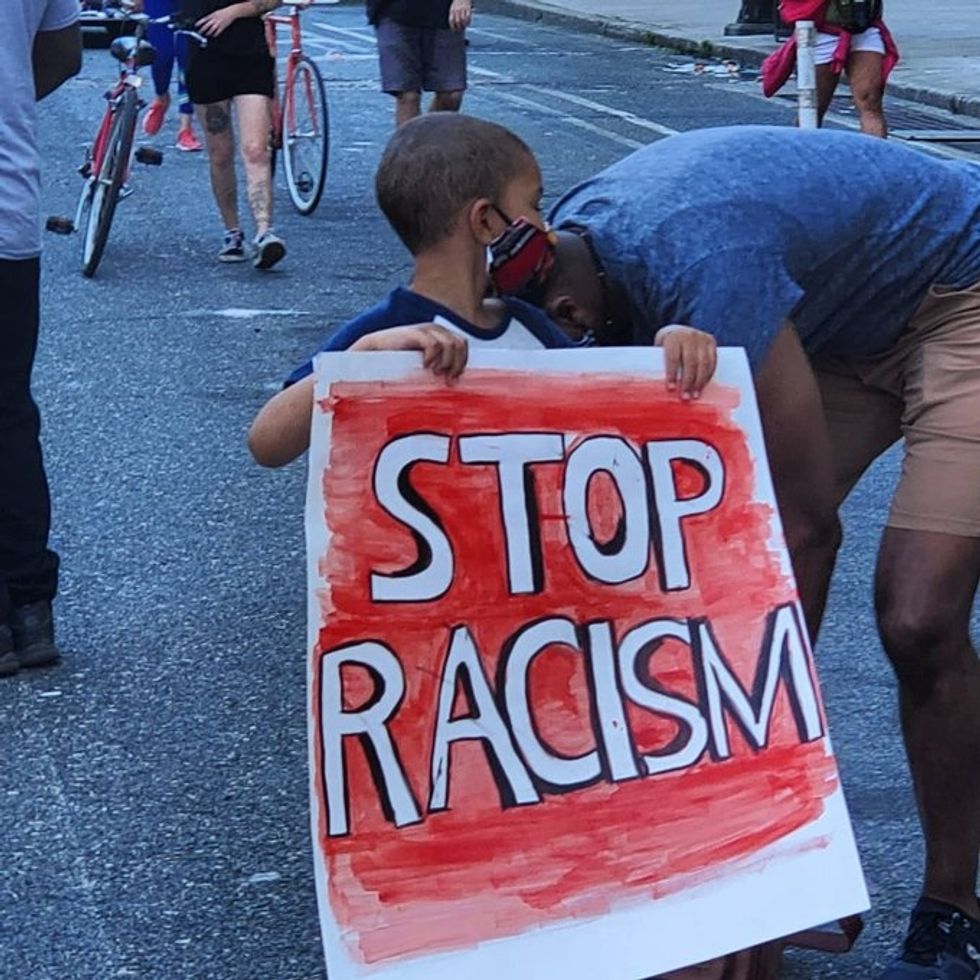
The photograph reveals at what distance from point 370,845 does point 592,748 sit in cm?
33

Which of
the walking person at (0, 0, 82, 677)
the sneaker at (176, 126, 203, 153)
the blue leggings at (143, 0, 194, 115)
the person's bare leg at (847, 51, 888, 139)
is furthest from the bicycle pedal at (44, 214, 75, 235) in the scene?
the walking person at (0, 0, 82, 677)

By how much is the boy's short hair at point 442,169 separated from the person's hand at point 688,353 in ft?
0.96

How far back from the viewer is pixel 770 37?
20156 mm

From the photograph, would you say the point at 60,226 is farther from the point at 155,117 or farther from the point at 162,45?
the point at 155,117

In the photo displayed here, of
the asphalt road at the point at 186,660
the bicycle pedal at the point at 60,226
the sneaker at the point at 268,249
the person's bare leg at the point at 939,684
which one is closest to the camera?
the person's bare leg at the point at 939,684

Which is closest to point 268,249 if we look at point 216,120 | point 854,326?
point 216,120

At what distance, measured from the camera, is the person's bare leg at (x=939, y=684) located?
3248 millimetres

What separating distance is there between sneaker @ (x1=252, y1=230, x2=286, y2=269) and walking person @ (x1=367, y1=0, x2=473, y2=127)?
61.3 inches

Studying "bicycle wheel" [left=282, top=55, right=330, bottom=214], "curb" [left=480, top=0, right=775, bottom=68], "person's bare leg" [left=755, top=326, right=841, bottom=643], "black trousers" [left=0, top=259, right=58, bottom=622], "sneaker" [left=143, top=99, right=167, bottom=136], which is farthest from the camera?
"curb" [left=480, top=0, right=775, bottom=68]

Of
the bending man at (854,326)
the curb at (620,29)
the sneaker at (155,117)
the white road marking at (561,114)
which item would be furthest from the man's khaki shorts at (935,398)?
the curb at (620,29)

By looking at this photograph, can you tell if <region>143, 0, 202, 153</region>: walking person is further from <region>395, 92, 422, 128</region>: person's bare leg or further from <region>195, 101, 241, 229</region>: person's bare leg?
<region>195, 101, 241, 229</region>: person's bare leg

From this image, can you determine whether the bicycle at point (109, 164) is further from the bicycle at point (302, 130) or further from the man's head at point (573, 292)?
the man's head at point (573, 292)

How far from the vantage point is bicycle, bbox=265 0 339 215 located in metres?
11.1

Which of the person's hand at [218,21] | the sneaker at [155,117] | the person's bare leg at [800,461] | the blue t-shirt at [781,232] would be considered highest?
the blue t-shirt at [781,232]
